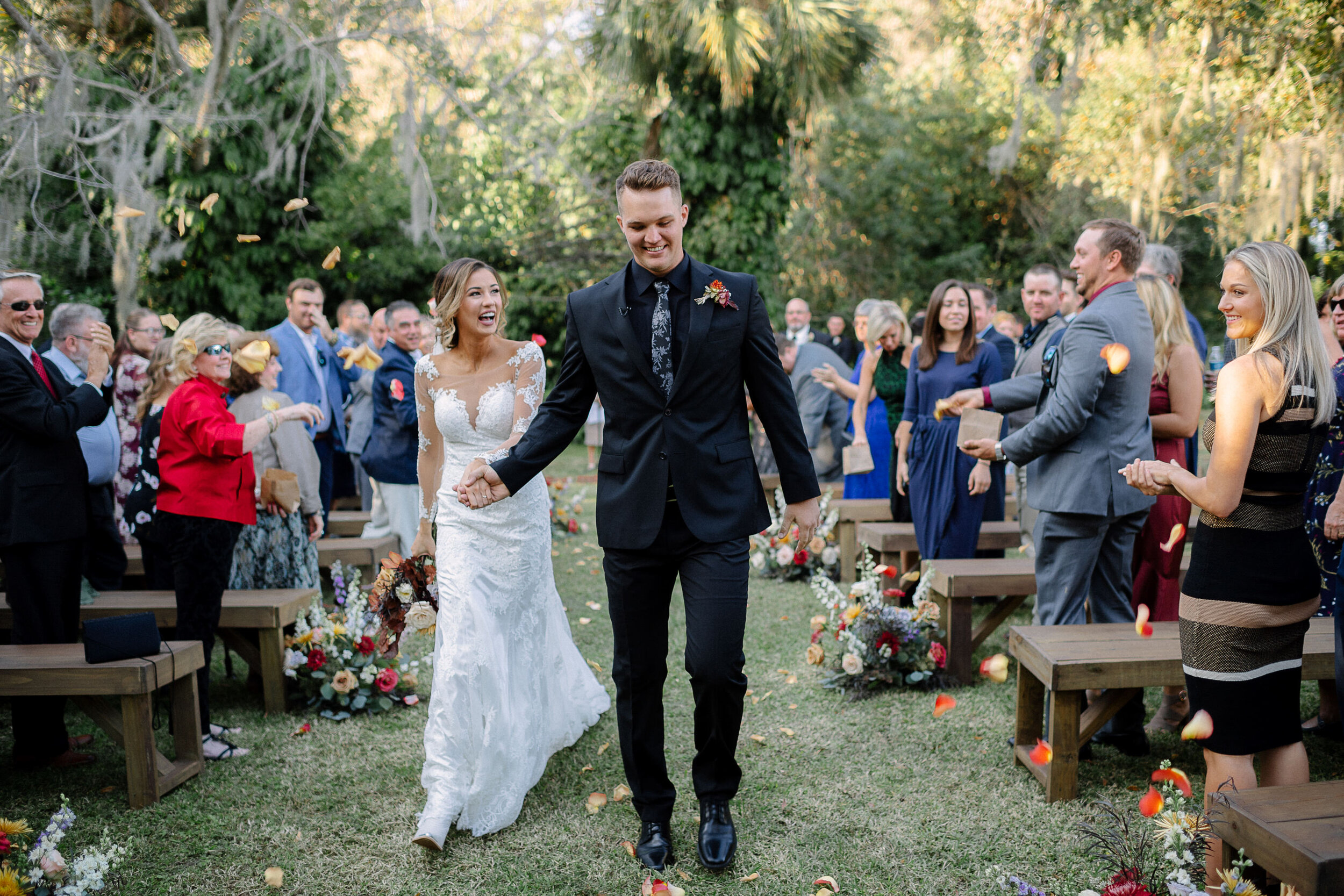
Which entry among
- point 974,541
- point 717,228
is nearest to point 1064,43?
point 717,228

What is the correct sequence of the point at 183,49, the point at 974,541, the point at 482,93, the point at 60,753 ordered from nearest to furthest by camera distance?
the point at 60,753 → the point at 974,541 → the point at 183,49 → the point at 482,93

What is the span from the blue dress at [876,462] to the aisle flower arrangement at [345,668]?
3.83 meters

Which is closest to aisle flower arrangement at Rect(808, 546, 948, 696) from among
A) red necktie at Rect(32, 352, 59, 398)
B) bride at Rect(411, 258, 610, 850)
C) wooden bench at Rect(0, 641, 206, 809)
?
bride at Rect(411, 258, 610, 850)

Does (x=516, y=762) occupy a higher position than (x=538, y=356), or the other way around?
(x=538, y=356)

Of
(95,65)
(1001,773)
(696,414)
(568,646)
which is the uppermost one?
(95,65)

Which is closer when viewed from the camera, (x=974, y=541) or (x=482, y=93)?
(x=974, y=541)

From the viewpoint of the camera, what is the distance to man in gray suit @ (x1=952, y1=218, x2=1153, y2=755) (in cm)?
355

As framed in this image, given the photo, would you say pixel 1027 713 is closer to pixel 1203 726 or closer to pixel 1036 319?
pixel 1203 726

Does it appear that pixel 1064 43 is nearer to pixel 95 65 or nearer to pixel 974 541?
pixel 974 541

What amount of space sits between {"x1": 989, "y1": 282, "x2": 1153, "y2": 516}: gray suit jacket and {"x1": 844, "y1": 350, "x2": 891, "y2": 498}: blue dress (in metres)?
3.37

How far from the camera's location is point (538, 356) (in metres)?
3.68

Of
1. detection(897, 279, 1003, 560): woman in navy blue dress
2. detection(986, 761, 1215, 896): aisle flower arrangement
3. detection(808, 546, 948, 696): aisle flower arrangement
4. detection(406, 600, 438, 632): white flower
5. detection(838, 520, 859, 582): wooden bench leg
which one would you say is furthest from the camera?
detection(838, 520, 859, 582): wooden bench leg

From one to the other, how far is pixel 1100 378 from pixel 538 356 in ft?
6.98

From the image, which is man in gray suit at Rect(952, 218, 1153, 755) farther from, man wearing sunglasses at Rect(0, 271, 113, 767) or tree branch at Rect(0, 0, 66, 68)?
tree branch at Rect(0, 0, 66, 68)
